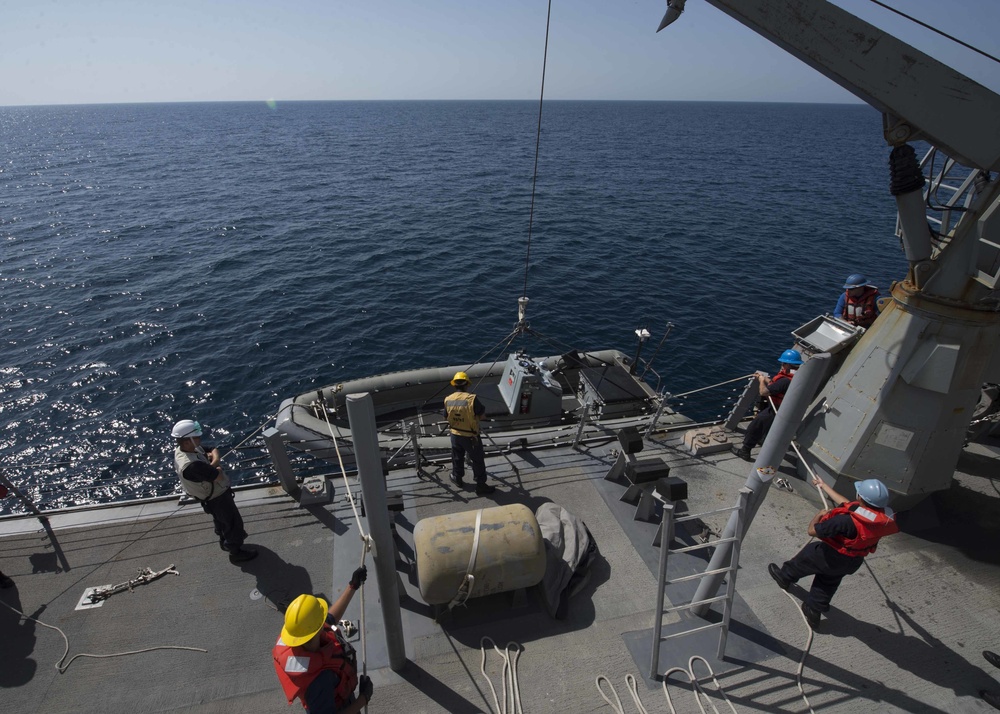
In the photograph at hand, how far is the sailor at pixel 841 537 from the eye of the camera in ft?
15.5

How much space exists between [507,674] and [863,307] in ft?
26.3

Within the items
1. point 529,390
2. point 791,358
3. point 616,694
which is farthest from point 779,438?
point 529,390

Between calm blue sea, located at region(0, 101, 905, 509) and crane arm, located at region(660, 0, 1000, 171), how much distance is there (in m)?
14.0

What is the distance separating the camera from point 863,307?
27.8 ft

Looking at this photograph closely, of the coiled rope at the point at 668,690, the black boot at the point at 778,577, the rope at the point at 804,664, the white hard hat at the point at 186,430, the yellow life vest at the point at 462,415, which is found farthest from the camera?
the yellow life vest at the point at 462,415

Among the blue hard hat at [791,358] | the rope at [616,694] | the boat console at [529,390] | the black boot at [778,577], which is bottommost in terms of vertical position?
the boat console at [529,390]

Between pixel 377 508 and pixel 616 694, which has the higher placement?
pixel 377 508

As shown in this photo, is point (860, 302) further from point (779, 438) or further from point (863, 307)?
point (779, 438)

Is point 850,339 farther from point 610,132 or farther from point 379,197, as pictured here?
point 610,132

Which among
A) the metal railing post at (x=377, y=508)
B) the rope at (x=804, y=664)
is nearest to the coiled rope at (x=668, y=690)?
the rope at (x=804, y=664)

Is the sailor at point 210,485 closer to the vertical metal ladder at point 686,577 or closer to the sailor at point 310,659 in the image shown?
the sailor at point 310,659

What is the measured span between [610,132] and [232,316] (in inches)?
4080

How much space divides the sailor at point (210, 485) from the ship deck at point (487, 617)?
0.30 metres

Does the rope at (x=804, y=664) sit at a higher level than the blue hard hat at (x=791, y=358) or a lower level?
lower
